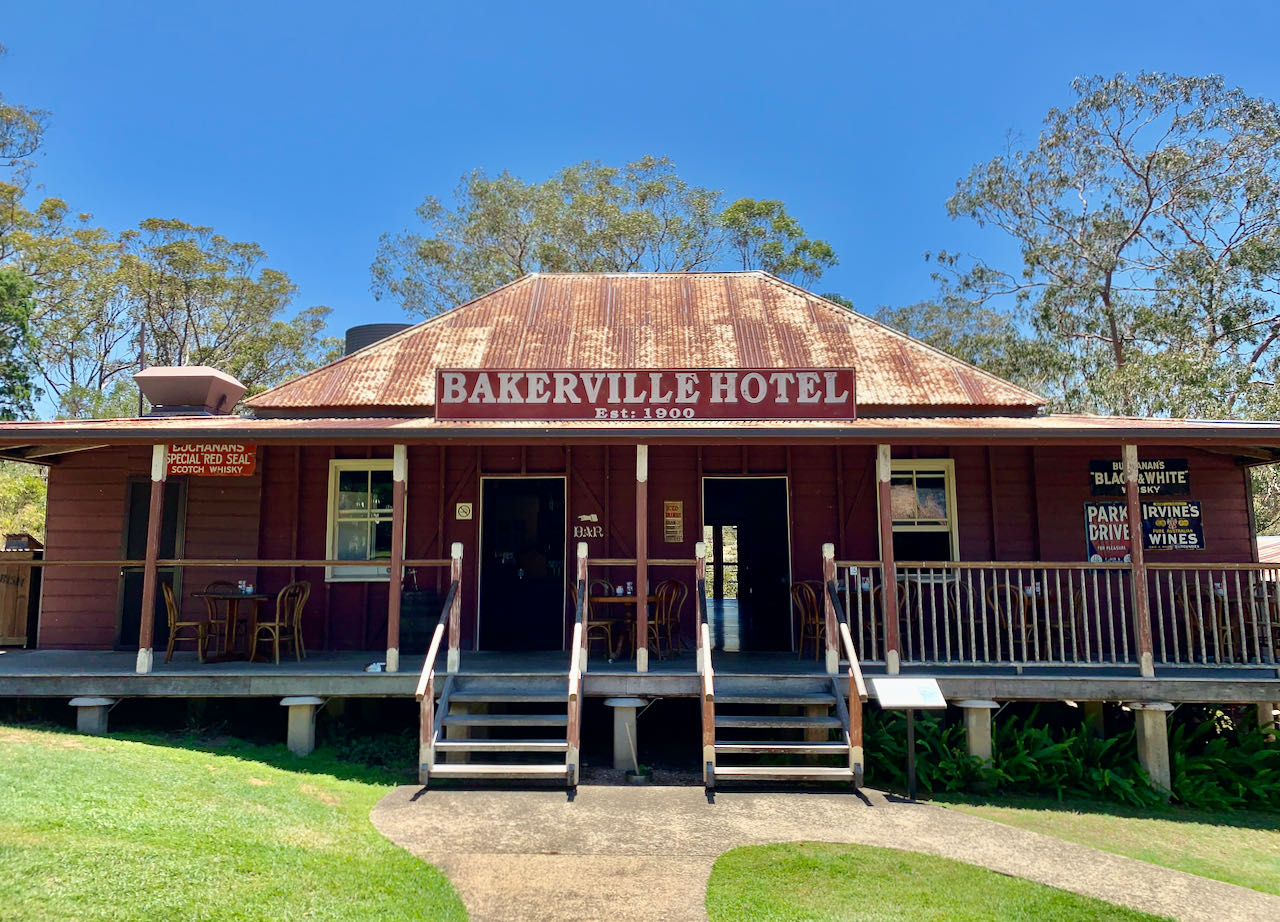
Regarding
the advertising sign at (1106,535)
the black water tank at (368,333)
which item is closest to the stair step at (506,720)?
the advertising sign at (1106,535)

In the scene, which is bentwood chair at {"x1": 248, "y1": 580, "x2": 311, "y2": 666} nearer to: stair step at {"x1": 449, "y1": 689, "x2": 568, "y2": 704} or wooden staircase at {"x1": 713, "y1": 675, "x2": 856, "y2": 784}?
stair step at {"x1": 449, "y1": 689, "x2": 568, "y2": 704}

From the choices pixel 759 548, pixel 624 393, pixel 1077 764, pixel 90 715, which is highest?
pixel 624 393

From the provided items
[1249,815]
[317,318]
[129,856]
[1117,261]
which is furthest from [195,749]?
[317,318]

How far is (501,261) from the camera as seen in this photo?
32.8 metres

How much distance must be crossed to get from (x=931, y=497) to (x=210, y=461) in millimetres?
8793

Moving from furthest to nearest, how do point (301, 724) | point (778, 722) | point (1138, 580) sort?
1. point (1138, 580)
2. point (301, 724)
3. point (778, 722)

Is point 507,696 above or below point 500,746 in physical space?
above

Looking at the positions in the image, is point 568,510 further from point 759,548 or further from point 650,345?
point 650,345

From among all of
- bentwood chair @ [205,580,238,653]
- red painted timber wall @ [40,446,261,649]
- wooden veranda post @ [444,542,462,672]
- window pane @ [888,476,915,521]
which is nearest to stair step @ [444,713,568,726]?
wooden veranda post @ [444,542,462,672]

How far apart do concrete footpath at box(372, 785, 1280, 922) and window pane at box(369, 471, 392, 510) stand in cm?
445

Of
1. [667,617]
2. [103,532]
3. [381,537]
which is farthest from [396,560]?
[103,532]

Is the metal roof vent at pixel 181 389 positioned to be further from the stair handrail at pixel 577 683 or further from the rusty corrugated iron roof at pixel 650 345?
the stair handrail at pixel 577 683

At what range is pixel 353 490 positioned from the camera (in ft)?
37.0

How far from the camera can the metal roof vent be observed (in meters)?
12.3
